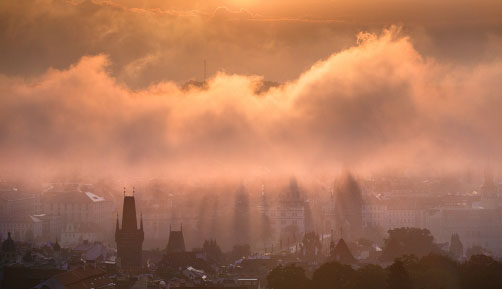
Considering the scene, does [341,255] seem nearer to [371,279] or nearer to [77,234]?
[371,279]

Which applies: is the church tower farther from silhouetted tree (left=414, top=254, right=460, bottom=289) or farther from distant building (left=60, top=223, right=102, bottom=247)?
distant building (left=60, top=223, right=102, bottom=247)

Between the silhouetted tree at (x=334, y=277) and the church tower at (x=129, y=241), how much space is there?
75.8 ft

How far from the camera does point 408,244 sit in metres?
133

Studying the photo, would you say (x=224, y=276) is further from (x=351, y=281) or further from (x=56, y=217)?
(x=56, y=217)

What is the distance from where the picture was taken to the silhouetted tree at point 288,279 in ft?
292

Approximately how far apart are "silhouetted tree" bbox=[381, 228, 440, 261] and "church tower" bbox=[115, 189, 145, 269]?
53.7 ft

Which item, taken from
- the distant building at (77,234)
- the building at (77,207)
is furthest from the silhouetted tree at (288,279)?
the building at (77,207)

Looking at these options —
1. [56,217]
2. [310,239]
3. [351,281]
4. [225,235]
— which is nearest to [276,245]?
[225,235]

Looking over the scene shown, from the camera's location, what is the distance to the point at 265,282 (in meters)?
102

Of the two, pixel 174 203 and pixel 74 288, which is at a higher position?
pixel 174 203

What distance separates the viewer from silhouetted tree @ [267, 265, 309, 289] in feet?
292

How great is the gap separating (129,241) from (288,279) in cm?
3294

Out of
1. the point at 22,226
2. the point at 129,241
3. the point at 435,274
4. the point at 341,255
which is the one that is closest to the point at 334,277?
the point at 435,274

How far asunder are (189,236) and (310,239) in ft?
92.1
